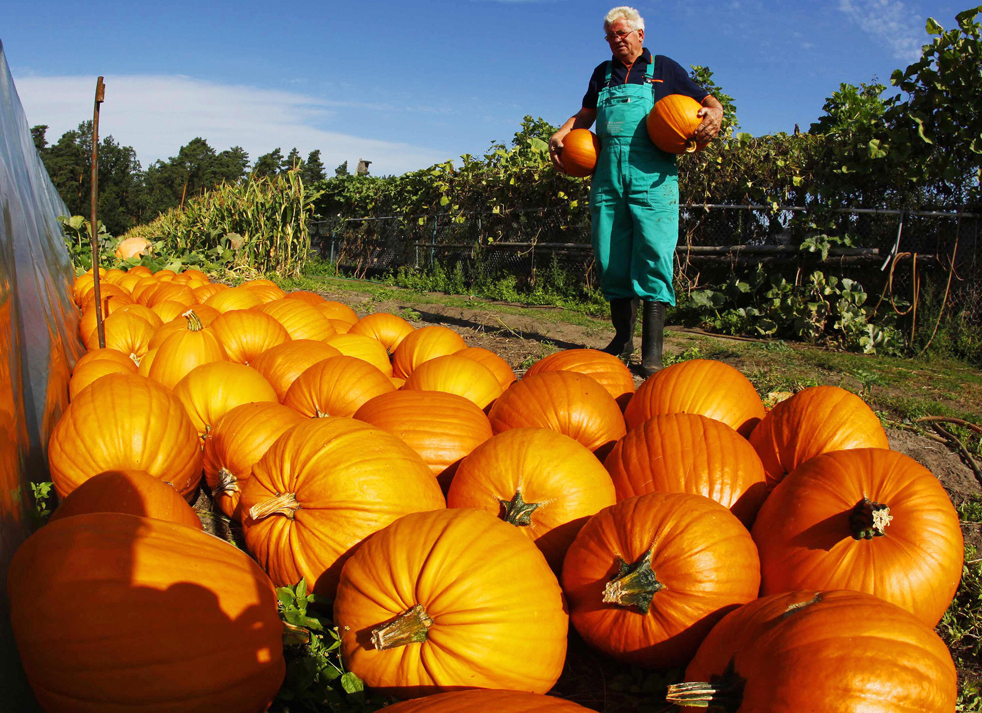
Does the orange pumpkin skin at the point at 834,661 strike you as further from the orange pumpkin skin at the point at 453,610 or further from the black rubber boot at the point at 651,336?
the black rubber boot at the point at 651,336

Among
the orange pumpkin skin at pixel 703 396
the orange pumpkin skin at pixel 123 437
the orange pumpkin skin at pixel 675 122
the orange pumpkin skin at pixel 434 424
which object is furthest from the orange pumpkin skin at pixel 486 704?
the orange pumpkin skin at pixel 675 122

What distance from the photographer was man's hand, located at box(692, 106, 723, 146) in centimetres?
451

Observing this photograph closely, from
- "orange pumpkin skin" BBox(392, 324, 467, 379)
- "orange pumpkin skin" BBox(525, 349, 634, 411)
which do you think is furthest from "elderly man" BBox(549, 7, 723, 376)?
"orange pumpkin skin" BBox(392, 324, 467, 379)

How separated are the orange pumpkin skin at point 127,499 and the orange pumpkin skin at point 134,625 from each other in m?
0.42

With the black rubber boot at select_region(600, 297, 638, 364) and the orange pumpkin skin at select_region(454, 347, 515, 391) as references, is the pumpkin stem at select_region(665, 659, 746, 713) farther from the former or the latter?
the black rubber boot at select_region(600, 297, 638, 364)

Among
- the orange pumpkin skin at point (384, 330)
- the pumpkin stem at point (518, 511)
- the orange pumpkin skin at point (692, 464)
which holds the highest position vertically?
the orange pumpkin skin at point (384, 330)

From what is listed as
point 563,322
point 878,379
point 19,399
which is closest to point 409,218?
point 563,322

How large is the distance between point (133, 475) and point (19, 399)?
0.39 m

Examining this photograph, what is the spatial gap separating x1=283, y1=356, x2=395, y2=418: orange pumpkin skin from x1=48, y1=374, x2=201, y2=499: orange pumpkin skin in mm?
530

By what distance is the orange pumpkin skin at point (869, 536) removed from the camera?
66.3 inches

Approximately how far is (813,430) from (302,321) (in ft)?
9.99

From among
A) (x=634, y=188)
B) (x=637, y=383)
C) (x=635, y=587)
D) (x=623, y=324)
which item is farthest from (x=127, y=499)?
(x=634, y=188)

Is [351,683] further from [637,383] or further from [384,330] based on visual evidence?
[637,383]

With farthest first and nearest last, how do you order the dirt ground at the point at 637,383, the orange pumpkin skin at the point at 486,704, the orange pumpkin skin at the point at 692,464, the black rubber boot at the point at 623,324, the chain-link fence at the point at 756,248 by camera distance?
the chain-link fence at the point at 756,248
the black rubber boot at the point at 623,324
the orange pumpkin skin at the point at 692,464
the dirt ground at the point at 637,383
the orange pumpkin skin at the point at 486,704
